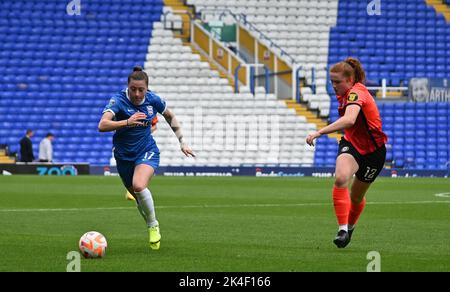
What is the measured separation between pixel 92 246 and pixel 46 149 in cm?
2690

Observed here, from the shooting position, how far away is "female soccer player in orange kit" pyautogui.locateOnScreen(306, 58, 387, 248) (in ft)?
39.8

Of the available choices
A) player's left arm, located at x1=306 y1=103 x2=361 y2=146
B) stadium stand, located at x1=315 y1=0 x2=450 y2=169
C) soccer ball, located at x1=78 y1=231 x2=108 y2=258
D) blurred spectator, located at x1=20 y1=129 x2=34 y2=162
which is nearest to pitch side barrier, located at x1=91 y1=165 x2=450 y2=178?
stadium stand, located at x1=315 y1=0 x2=450 y2=169

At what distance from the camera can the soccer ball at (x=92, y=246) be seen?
11000mm

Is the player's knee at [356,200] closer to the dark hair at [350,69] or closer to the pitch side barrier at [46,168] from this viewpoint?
the dark hair at [350,69]

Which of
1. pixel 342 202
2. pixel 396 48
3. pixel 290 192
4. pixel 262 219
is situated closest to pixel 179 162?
pixel 396 48

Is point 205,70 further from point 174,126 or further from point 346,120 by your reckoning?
point 346,120

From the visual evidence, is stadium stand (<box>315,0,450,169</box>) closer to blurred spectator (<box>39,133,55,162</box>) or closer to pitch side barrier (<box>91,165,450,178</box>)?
pitch side barrier (<box>91,165,450,178</box>)

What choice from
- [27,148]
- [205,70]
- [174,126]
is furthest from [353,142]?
[205,70]

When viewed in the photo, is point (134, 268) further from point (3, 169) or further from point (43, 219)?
point (3, 169)

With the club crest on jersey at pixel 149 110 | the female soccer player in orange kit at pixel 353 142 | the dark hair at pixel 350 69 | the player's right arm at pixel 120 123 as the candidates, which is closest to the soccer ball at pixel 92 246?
the player's right arm at pixel 120 123

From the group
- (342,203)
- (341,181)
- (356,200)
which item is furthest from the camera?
(356,200)

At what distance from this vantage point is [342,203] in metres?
12.2

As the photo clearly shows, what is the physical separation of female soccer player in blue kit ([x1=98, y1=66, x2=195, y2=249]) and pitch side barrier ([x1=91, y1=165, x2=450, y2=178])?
995 inches
